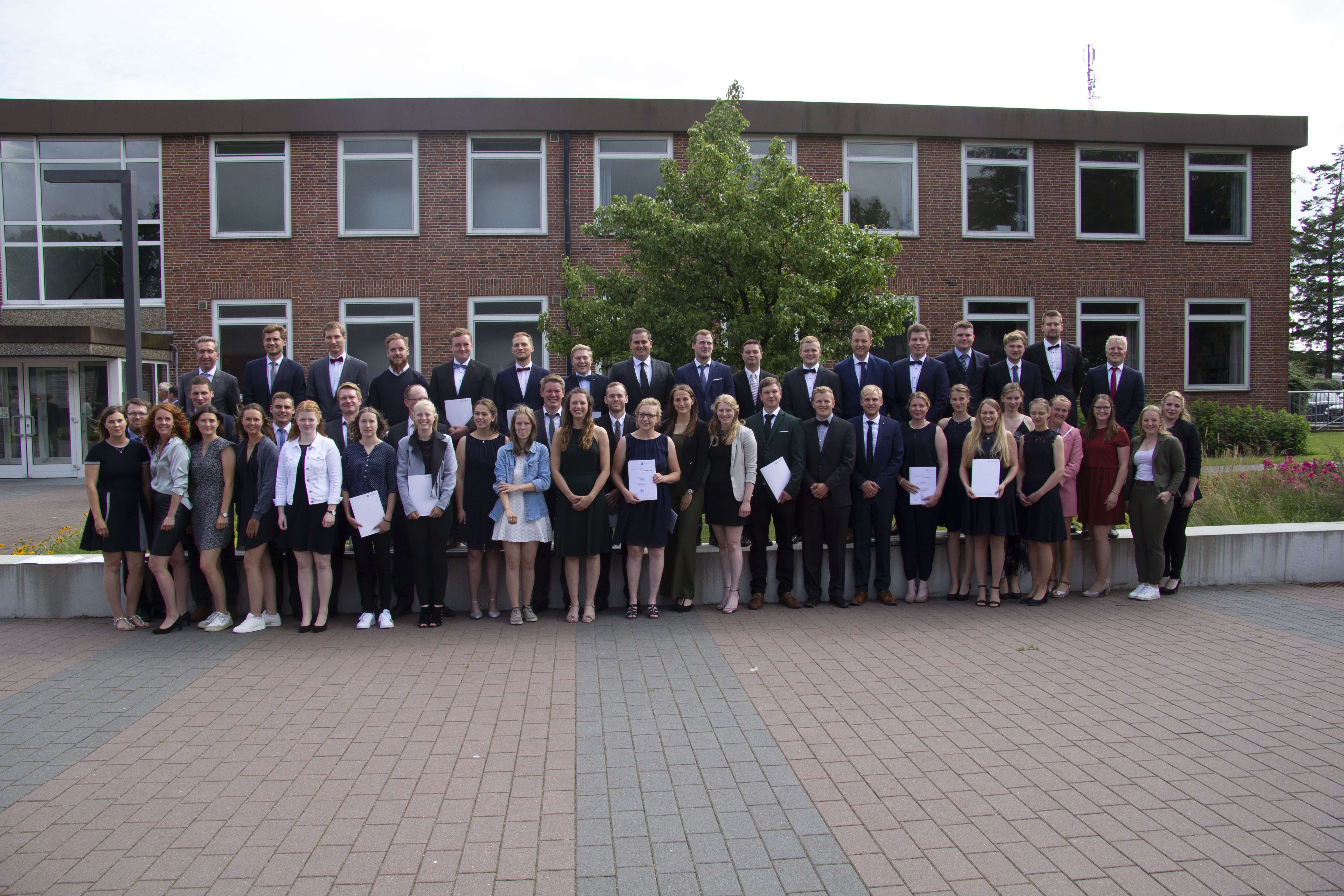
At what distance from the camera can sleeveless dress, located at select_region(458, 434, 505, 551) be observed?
7.24 m

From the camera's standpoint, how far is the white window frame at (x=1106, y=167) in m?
21.6

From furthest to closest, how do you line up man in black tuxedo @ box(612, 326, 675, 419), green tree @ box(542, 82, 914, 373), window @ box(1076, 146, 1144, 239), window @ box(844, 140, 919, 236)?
window @ box(1076, 146, 1144, 239)
window @ box(844, 140, 919, 236)
green tree @ box(542, 82, 914, 373)
man in black tuxedo @ box(612, 326, 675, 419)

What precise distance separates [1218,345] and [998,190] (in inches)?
296

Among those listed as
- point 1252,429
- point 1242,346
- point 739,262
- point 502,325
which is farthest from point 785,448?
point 1242,346

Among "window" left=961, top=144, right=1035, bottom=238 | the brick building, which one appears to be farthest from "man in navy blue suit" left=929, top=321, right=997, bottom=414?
"window" left=961, top=144, right=1035, bottom=238

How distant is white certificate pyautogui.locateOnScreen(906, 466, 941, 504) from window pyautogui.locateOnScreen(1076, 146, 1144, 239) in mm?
17021

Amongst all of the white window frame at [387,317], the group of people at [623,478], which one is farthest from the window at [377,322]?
the group of people at [623,478]

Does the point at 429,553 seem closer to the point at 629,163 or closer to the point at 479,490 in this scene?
the point at 479,490

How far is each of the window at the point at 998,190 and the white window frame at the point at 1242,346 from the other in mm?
5310

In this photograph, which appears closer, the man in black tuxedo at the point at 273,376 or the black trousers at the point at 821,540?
the black trousers at the point at 821,540

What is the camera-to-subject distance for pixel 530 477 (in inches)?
280

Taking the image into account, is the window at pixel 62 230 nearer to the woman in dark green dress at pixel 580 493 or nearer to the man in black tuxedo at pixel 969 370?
the woman in dark green dress at pixel 580 493

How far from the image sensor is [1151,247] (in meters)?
22.0

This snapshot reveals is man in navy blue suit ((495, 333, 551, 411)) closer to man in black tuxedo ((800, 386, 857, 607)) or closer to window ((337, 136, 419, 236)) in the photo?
man in black tuxedo ((800, 386, 857, 607))
